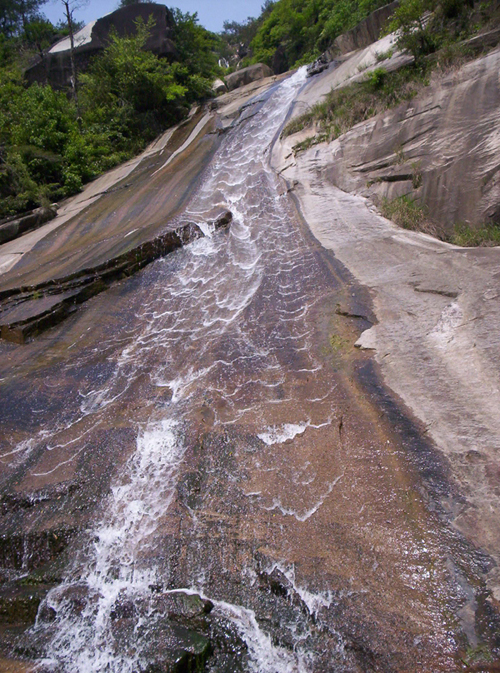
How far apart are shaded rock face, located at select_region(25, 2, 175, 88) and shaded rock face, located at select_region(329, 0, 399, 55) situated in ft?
28.8

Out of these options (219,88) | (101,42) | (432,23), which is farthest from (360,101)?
(101,42)

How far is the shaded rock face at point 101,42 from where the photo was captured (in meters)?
20.6

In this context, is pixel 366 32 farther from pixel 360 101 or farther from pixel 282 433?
pixel 282 433

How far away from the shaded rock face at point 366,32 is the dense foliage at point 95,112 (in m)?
7.20

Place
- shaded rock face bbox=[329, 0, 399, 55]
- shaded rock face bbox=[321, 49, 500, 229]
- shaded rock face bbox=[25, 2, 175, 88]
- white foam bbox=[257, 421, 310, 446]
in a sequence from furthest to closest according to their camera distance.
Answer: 1. shaded rock face bbox=[25, 2, 175, 88]
2. shaded rock face bbox=[329, 0, 399, 55]
3. shaded rock face bbox=[321, 49, 500, 229]
4. white foam bbox=[257, 421, 310, 446]

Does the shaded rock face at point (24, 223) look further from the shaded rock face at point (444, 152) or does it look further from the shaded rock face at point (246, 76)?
the shaded rock face at point (246, 76)

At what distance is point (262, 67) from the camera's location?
2341 cm

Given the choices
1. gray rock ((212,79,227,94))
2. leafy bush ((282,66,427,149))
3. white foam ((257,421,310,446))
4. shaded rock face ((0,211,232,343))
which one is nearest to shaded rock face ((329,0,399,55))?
leafy bush ((282,66,427,149))

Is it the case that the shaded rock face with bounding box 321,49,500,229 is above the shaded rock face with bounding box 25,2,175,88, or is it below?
below

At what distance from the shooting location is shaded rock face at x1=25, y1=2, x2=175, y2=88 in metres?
20.6

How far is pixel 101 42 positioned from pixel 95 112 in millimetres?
8077

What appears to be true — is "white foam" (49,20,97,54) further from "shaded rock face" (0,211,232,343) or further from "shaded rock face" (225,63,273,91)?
Result: "shaded rock face" (0,211,232,343)

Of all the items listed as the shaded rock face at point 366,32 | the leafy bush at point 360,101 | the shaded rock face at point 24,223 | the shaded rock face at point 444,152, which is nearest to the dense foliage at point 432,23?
the leafy bush at point 360,101

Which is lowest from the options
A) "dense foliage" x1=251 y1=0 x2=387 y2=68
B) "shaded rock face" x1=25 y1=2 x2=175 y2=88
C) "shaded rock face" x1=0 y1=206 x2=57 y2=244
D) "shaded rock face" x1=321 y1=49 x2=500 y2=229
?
"shaded rock face" x1=321 y1=49 x2=500 y2=229
